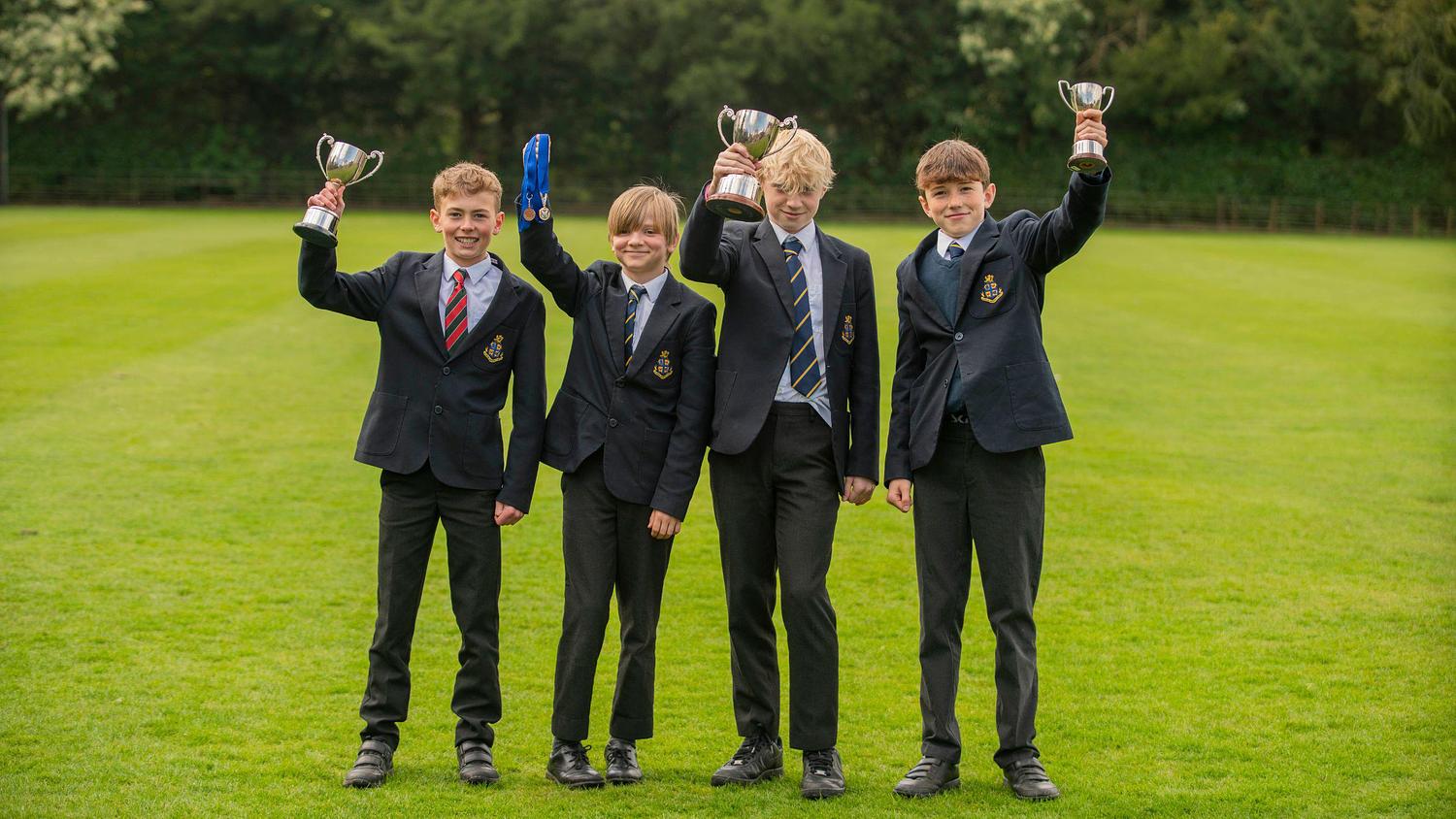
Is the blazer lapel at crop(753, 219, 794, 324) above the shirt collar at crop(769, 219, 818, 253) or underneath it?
Result: underneath

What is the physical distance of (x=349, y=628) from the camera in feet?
21.3

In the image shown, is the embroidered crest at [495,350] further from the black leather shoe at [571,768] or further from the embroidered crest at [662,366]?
the black leather shoe at [571,768]

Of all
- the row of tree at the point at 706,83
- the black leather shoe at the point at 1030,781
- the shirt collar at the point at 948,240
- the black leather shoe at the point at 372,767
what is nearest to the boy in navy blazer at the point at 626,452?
the black leather shoe at the point at 372,767

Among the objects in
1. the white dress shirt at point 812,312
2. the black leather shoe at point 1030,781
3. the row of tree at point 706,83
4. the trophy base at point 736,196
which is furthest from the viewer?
the row of tree at point 706,83

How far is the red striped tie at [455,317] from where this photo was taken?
475 centimetres

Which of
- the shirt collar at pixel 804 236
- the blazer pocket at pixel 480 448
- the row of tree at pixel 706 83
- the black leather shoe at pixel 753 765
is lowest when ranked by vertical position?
the black leather shoe at pixel 753 765

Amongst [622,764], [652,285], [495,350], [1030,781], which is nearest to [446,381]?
Result: [495,350]

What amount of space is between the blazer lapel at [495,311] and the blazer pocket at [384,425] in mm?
234

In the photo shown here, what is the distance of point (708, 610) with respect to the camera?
22.8 feet

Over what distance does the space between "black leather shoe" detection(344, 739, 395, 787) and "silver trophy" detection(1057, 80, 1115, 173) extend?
2755 millimetres

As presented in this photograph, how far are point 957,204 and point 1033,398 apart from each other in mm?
664

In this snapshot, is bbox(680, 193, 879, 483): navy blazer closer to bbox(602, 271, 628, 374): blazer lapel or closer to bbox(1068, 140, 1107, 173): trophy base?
bbox(602, 271, 628, 374): blazer lapel

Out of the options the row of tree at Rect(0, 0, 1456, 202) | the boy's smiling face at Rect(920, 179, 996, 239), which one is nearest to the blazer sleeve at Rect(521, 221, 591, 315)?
the boy's smiling face at Rect(920, 179, 996, 239)

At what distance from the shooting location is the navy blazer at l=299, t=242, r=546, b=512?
467 centimetres
